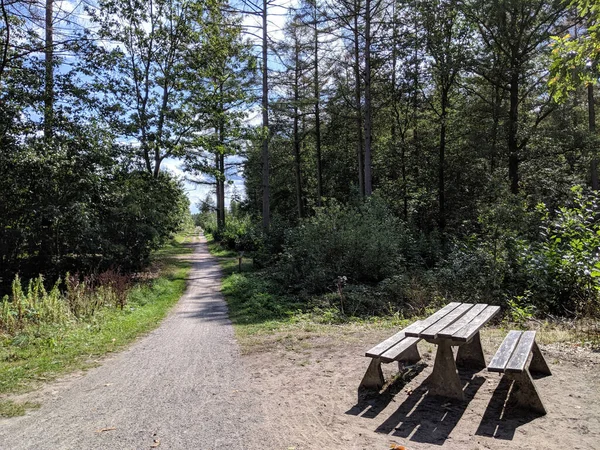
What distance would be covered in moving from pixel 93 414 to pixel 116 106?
15757mm

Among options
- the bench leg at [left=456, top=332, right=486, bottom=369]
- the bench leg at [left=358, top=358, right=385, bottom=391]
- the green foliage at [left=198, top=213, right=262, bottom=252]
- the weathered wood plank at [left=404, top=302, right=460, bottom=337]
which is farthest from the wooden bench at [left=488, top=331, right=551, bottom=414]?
the green foliage at [left=198, top=213, right=262, bottom=252]

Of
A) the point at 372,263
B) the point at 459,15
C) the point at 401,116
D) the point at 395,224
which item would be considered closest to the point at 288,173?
the point at 401,116

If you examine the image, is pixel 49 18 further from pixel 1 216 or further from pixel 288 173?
pixel 288 173

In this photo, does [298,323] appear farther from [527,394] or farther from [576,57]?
[576,57]

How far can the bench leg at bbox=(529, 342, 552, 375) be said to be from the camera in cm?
442

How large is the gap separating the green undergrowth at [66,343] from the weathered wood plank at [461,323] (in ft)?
14.5

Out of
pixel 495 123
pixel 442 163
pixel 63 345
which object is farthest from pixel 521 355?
pixel 442 163

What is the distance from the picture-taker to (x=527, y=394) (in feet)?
11.7

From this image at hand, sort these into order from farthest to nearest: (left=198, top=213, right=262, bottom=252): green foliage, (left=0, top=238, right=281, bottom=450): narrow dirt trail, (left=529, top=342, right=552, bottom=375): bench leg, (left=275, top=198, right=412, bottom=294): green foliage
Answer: (left=198, top=213, right=262, bottom=252): green foliage → (left=275, top=198, right=412, bottom=294): green foliage → (left=529, top=342, right=552, bottom=375): bench leg → (left=0, top=238, right=281, bottom=450): narrow dirt trail

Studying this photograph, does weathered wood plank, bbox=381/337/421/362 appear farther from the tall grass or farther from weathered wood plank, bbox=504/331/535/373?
the tall grass

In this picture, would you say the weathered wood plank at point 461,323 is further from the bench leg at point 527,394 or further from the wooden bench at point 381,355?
the bench leg at point 527,394

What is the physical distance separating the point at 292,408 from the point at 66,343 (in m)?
Answer: 4.72

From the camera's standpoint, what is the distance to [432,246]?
644 inches

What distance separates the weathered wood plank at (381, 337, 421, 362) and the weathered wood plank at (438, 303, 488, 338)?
466mm
